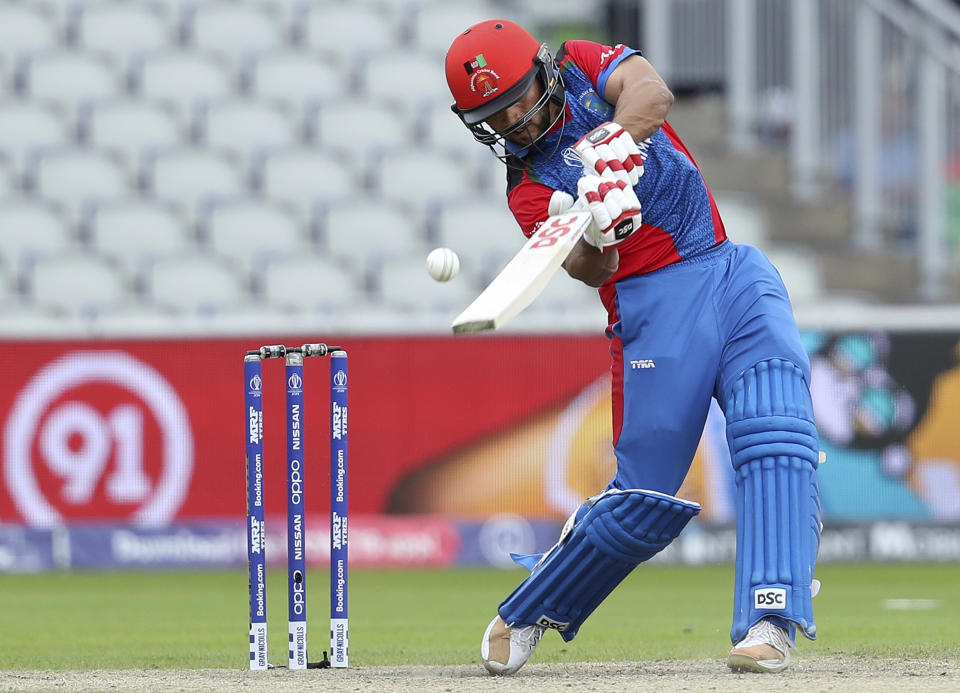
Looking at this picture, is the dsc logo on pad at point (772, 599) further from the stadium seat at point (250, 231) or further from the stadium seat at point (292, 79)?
the stadium seat at point (292, 79)

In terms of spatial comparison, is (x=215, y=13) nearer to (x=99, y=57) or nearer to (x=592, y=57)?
(x=99, y=57)

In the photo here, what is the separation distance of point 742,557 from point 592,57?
4.68 feet

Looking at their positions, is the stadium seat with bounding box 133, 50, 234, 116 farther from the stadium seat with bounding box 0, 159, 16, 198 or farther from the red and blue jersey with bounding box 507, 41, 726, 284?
the red and blue jersey with bounding box 507, 41, 726, 284

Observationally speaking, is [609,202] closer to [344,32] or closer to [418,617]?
[418,617]

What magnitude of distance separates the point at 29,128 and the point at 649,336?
953 centimetres

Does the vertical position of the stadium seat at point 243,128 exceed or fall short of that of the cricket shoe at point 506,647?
it exceeds it

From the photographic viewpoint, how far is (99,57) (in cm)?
1363

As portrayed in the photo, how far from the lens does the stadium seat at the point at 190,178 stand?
1215 cm

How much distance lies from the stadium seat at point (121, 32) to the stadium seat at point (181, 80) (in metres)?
0.54

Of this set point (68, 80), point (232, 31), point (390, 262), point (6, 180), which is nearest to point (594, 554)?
point (390, 262)

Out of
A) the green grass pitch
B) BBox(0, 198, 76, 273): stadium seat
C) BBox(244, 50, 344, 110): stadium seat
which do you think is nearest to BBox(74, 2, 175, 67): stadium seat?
BBox(244, 50, 344, 110): stadium seat

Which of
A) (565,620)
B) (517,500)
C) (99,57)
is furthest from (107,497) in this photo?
(565,620)

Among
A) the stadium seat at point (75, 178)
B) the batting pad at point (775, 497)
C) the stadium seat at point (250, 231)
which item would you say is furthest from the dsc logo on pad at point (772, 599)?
the stadium seat at point (75, 178)

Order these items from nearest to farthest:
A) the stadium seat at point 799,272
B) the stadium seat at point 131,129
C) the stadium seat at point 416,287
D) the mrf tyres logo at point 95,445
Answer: the mrf tyres logo at point 95,445, the stadium seat at point 416,287, the stadium seat at point 799,272, the stadium seat at point 131,129
